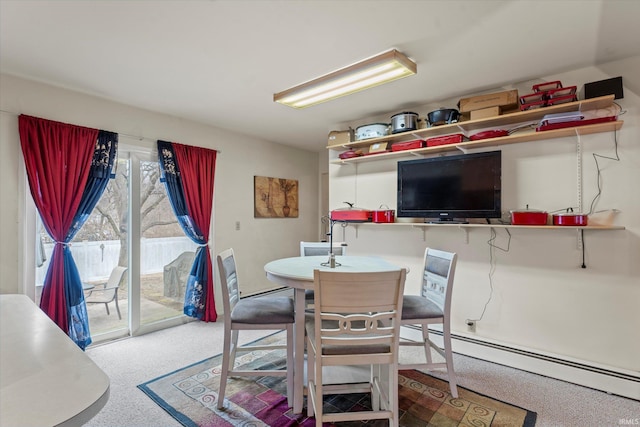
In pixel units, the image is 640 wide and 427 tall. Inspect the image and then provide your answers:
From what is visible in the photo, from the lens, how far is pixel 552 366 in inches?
102

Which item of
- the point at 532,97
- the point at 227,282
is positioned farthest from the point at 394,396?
the point at 532,97

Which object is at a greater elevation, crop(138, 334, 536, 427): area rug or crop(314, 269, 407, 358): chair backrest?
crop(314, 269, 407, 358): chair backrest

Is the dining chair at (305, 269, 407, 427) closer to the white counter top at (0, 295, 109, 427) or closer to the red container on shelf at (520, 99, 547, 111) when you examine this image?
the white counter top at (0, 295, 109, 427)

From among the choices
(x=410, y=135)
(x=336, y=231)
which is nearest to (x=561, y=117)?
(x=410, y=135)

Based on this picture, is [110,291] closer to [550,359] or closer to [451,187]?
[451,187]

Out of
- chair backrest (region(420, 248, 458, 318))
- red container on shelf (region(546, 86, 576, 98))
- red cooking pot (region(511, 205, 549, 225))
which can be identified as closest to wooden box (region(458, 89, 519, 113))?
red container on shelf (region(546, 86, 576, 98))

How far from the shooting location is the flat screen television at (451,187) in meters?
2.78

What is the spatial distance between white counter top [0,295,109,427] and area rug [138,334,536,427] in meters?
1.25

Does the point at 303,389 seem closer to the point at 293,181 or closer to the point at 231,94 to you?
the point at 231,94

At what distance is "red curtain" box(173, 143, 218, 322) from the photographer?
3.75 meters

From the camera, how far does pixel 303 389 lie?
221 cm

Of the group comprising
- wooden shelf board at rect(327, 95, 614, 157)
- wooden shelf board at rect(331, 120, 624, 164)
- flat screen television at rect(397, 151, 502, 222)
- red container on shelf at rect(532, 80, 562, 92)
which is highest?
red container on shelf at rect(532, 80, 562, 92)

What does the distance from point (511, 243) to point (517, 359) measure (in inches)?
39.8

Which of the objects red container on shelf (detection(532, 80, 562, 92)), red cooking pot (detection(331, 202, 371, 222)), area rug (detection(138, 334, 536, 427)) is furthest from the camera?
red cooking pot (detection(331, 202, 371, 222))
